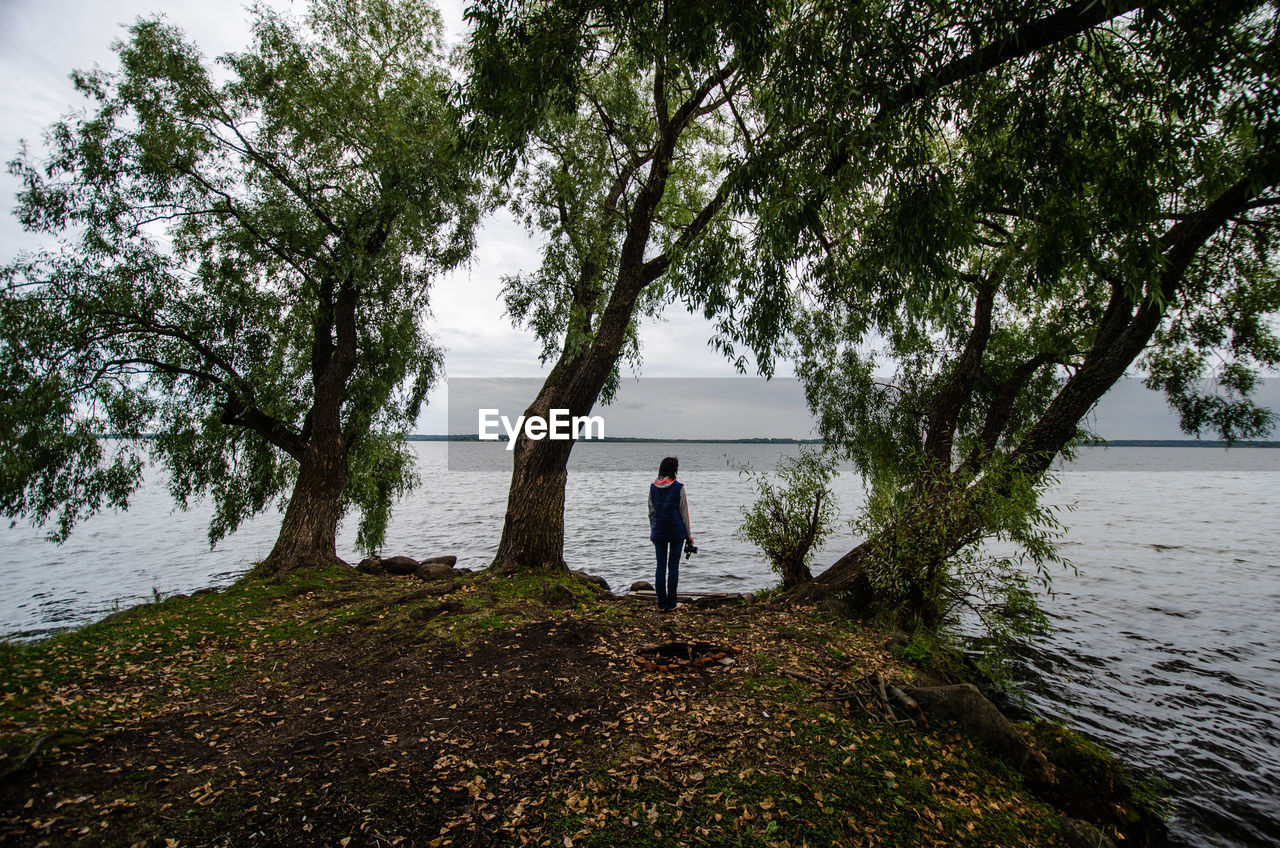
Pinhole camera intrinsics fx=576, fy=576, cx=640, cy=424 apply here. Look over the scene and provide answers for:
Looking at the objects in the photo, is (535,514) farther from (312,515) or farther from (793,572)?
(312,515)

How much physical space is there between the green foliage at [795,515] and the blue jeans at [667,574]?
75.9 inches

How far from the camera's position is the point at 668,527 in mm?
8734

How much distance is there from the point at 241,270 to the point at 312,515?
515cm

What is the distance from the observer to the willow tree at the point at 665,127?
16.9 feet

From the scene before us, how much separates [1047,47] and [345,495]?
15.4m

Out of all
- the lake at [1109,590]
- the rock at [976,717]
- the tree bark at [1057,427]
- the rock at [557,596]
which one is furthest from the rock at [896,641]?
the rock at [557,596]

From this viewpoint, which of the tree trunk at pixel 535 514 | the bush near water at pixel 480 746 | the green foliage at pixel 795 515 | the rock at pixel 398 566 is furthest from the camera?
the rock at pixel 398 566

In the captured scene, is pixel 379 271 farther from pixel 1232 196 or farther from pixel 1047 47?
pixel 1232 196

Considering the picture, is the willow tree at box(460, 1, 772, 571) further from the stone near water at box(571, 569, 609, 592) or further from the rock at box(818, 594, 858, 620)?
the rock at box(818, 594, 858, 620)

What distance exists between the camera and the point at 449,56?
1230 centimetres

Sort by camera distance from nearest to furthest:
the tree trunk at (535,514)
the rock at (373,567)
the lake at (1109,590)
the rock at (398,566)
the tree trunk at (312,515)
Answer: the lake at (1109,590) → the tree trunk at (535,514) → the tree trunk at (312,515) → the rock at (373,567) → the rock at (398,566)

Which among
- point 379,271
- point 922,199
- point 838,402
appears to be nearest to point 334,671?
point 379,271

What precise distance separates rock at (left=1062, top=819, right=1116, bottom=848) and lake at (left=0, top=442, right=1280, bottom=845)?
4.98 ft

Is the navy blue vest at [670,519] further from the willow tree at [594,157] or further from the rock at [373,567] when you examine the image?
the rock at [373,567]
